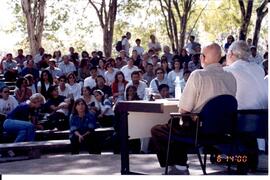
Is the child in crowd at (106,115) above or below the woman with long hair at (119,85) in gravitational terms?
below

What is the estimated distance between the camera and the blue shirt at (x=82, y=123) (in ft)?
27.9

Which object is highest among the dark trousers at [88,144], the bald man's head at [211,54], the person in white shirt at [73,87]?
the bald man's head at [211,54]

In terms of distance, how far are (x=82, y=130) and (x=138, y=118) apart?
9.09 ft

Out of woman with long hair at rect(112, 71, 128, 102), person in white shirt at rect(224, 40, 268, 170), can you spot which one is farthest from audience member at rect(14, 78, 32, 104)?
person in white shirt at rect(224, 40, 268, 170)

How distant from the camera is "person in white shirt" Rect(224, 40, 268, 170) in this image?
5.56 metres

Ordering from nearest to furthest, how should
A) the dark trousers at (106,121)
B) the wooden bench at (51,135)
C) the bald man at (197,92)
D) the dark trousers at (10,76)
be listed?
the bald man at (197,92) < the wooden bench at (51,135) < the dark trousers at (106,121) < the dark trousers at (10,76)

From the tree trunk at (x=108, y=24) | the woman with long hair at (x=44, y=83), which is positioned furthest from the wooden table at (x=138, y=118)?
the tree trunk at (x=108, y=24)

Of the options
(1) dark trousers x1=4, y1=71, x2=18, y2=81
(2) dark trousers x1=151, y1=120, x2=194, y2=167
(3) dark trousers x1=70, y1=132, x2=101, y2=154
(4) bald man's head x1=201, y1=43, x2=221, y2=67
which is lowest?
(3) dark trousers x1=70, y1=132, x2=101, y2=154

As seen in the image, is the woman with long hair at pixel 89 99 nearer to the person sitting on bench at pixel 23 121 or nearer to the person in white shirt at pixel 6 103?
the person sitting on bench at pixel 23 121

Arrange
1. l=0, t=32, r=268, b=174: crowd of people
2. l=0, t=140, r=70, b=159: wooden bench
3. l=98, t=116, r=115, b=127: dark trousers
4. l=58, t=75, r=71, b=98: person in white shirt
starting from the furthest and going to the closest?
l=58, t=75, r=71, b=98: person in white shirt
l=98, t=116, r=115, b=127: dark trousers
l=0, t=140, r=70, b=159: wooden bench
l=0, t=32, r=268, b=174: crowd of people

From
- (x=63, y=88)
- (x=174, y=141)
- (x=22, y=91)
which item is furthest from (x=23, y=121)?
(x=174, y=141)

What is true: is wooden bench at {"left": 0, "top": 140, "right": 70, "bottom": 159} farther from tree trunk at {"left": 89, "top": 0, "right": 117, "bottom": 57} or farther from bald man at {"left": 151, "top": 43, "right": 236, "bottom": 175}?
tree trunk at {"left": 89, "top": 0, "right": 117, "bottom": 57}

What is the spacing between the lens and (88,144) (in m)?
8.46

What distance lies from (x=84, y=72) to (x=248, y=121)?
873 cm
